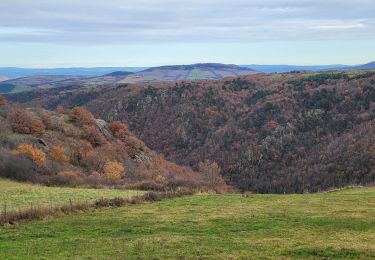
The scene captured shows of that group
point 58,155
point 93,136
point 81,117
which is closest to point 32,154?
point 58,155

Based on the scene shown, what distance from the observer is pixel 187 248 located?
16891 mm

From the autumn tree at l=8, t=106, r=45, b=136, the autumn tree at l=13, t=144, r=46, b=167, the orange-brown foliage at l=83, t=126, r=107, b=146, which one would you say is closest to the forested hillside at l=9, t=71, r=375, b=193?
the orange-brown foliage at l=83, t=126, r=107, b=146

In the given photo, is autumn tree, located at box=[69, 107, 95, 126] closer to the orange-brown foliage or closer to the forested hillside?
the orange-brown foliage

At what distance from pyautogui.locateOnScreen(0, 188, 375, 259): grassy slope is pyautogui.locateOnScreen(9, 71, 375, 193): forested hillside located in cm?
5975

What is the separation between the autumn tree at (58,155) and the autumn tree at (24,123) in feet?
23.9

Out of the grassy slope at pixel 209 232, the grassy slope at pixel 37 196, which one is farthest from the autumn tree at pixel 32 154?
the grassy slope at pixel 209 232

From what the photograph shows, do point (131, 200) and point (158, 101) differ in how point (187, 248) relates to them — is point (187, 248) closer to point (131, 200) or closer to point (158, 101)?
point (131, 200)

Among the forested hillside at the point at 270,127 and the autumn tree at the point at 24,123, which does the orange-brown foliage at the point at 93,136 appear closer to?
the autumn tree at the point at 24,123

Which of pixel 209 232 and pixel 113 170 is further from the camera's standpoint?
pixel 113 170

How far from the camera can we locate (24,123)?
2638 inches

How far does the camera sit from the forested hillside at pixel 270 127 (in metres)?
99.6

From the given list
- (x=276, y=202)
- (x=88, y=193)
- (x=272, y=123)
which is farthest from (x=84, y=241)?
(x=272, y=123)

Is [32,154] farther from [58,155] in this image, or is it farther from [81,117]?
[81,117]

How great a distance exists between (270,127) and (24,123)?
85386 millimetres
